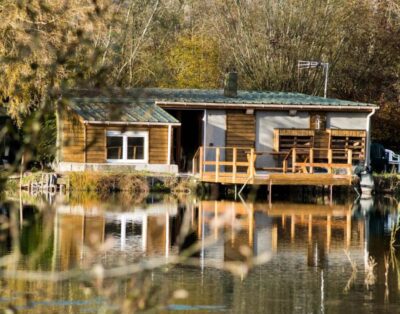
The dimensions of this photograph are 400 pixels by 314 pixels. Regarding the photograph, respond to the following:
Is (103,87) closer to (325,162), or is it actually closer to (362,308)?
(362,308)

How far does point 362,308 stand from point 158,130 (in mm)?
23494

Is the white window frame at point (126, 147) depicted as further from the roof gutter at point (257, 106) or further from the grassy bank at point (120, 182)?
the grassy bank at point (120, 182)

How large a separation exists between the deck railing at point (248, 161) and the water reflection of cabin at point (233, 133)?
0.03m

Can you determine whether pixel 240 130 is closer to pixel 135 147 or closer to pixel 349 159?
pixel 135 147

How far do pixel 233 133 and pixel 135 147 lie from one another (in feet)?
11.4

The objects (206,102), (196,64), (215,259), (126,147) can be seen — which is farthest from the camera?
(196,64)

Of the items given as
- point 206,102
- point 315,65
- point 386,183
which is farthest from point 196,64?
point 386,183

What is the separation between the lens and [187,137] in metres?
39.8

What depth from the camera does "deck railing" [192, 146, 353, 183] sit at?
111ft

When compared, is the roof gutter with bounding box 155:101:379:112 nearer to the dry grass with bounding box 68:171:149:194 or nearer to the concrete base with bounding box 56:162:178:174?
the concrete base with bounding box 56:162:178:174

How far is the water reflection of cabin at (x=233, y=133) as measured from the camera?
35906mm

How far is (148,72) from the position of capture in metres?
47.3

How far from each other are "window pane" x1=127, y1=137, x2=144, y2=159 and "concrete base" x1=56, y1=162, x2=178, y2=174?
54cm

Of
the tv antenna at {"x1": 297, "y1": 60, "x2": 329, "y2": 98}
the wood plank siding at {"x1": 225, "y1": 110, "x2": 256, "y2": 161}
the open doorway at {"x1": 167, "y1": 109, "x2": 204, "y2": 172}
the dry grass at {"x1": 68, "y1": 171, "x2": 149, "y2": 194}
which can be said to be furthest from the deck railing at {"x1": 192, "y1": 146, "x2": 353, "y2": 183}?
the tv antenna at {"x1": 297, "y1": 60, "x2": 329, "y2": 98}
